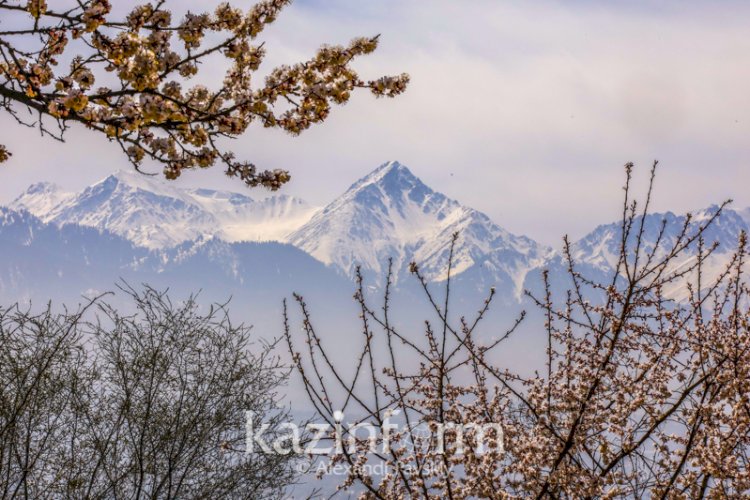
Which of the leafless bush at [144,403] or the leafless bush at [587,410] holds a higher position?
the leafless bush at [144,403]

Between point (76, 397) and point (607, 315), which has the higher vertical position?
point (76, 397)

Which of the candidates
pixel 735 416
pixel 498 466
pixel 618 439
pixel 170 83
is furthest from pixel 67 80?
pixel 735 416

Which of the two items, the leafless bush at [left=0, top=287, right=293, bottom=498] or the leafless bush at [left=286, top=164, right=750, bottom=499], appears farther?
the leafless bush at [left=0, top=287, right=293, bottom=498]

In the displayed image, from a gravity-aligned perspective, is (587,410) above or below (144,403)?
below

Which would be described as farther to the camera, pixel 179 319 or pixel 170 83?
pixel 179 319

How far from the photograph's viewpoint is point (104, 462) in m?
9.01

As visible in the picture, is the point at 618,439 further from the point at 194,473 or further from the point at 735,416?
the point at 194,473

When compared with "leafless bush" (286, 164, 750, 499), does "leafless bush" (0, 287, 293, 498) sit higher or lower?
higher

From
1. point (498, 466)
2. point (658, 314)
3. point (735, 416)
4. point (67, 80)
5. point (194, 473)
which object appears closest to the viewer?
point (67, 80)

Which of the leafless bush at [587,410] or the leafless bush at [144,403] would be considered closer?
the leafless bush at [587,410]

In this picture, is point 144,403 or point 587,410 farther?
point 144,403

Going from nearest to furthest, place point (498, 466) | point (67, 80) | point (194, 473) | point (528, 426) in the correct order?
point (67, 80) < point (498, 466) < point (528, 426) < point (194, 473)

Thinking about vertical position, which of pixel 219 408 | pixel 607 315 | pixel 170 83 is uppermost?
pixel 170 83

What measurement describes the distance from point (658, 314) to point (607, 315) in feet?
3.22
